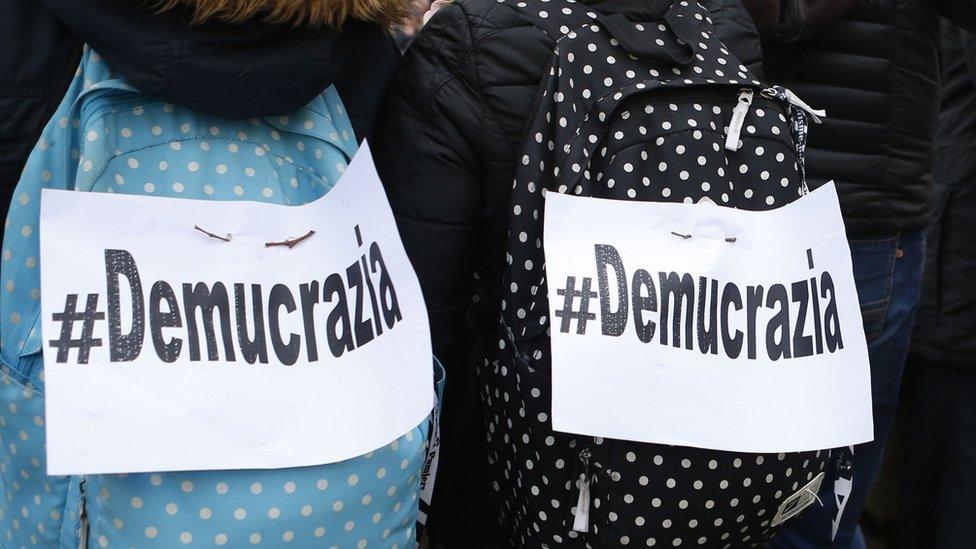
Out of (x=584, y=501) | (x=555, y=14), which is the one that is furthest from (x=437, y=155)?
(x=584, y=501)

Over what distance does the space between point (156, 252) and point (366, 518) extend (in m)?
0.41

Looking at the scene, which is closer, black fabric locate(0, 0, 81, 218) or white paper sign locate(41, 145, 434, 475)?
white paper sign locate(41, 145, 434, 475)

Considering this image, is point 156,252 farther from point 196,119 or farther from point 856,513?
point 856,513

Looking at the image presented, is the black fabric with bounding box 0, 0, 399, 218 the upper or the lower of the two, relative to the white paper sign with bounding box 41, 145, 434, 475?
upper

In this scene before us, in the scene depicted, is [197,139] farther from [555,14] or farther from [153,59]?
[555,14]

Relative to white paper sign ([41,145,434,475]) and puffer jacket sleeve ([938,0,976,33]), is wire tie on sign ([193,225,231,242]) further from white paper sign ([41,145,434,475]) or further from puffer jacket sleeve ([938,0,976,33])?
puffer jacket sleeve ([938,0,976,33])

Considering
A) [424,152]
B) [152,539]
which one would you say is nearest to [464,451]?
[424,152]

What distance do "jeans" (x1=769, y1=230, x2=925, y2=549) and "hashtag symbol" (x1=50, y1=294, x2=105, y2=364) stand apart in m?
1.51

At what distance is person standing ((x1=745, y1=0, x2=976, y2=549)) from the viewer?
2100 mm

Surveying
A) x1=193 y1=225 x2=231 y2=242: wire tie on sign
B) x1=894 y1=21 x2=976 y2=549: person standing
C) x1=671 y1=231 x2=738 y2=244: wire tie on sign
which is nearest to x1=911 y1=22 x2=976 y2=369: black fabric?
x1=894 y1=21 x2=976 y2=549: person standing

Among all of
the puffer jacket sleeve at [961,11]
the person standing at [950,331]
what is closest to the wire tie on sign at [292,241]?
the puffer jacket sleeve at [961,11]

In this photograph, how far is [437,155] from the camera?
1.57 m

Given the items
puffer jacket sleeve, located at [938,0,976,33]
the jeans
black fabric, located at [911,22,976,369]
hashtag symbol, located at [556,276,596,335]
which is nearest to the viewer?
hashtag symbol, located at [556,276,596,335]

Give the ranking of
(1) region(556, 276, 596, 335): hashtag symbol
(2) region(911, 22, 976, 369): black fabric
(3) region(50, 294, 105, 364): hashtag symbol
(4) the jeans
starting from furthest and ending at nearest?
(2) region(911, 22, 976, 369): black fabric
(4) the jeans
(1) region(556, 276, 596, 335): hashtag symbol
(3) region(50, 294, 105, 364): hashtag symbol
